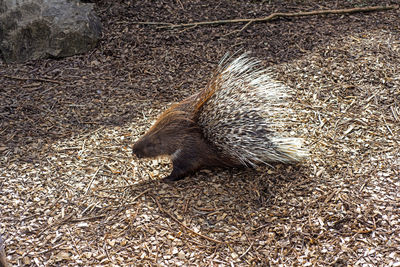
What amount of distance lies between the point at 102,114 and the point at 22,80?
1.18 m

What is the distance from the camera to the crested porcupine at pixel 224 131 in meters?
3.31

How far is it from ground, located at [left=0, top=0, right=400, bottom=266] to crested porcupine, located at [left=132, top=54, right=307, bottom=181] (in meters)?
0.16

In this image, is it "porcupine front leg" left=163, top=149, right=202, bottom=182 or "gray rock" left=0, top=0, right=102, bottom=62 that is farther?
"gray rock" left=0, top=0, right=102, bottom=62

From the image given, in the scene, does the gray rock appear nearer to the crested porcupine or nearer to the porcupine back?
the crested porcupine

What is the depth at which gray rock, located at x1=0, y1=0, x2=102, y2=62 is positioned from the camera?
16.6ft

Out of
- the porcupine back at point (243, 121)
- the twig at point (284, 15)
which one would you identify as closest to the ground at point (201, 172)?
the twig at point (284, 15)

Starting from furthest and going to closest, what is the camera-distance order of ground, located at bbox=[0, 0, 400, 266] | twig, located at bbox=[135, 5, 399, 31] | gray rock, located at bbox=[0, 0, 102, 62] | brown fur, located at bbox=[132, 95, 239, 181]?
1. twig, located at bbox=[135, 5, 399, 31]
2. gray rock, located at bbox=[0, 0, 102, 62]
3. brown fur, located at bbox=[132, 95, 239, 181]
4. ground, located at bbox=[0, 0, 400, 266]

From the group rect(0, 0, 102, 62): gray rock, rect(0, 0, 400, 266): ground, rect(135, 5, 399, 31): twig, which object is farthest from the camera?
rect(135, 5, 399, 31): twig

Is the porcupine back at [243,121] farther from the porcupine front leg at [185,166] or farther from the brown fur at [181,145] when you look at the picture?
the porcupine front leg at [185,166]

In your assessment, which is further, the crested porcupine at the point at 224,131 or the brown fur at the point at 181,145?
the brown fur at the point at 181,145

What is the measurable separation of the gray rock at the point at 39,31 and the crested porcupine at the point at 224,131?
83.8 inches

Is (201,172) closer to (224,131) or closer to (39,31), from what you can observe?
(224,131)

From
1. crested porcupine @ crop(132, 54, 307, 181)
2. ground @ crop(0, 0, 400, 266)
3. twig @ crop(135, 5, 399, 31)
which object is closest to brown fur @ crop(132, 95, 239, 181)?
crested porcupine @ crop(132, 54, 307, 181)

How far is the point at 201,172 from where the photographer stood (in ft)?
11.7
